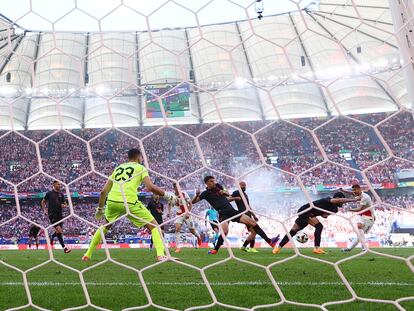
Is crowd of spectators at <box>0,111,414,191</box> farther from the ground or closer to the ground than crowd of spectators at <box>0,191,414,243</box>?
farther from the ground

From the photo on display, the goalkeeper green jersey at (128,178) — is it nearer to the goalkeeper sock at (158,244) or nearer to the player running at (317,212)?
the goalkeeper sock at (158,244)

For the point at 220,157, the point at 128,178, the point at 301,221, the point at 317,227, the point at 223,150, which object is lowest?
the point at 317,227

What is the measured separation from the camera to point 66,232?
50.5ft

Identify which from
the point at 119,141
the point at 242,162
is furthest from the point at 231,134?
the point at 119,141

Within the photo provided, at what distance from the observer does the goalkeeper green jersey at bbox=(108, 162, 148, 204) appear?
3.32m

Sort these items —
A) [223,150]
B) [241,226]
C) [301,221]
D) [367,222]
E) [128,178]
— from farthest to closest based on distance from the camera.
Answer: [223,150] → [241,226] → [367,222] → [301,221] → [128,178]

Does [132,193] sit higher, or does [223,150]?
[223,150]

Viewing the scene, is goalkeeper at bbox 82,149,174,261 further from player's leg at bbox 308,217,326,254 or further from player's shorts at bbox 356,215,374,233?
player's shorts at bbox 356,215,374,233

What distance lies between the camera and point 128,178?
10.9 feet

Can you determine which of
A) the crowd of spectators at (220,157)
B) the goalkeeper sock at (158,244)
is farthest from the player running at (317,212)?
the crowd of spectators at (220,157)

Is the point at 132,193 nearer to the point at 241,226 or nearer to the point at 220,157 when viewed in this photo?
the point at 241,226

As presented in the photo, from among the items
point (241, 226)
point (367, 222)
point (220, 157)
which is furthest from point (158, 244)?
point (220, 157)

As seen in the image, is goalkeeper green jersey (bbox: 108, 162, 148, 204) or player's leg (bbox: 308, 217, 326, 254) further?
player's leg (bbox: 308, 217, 326, 254)

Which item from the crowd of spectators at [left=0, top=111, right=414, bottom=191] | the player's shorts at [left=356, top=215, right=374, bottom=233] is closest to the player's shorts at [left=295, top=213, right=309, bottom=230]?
the player's shorts at [left=356, top=215, right=374, bottom=233]
